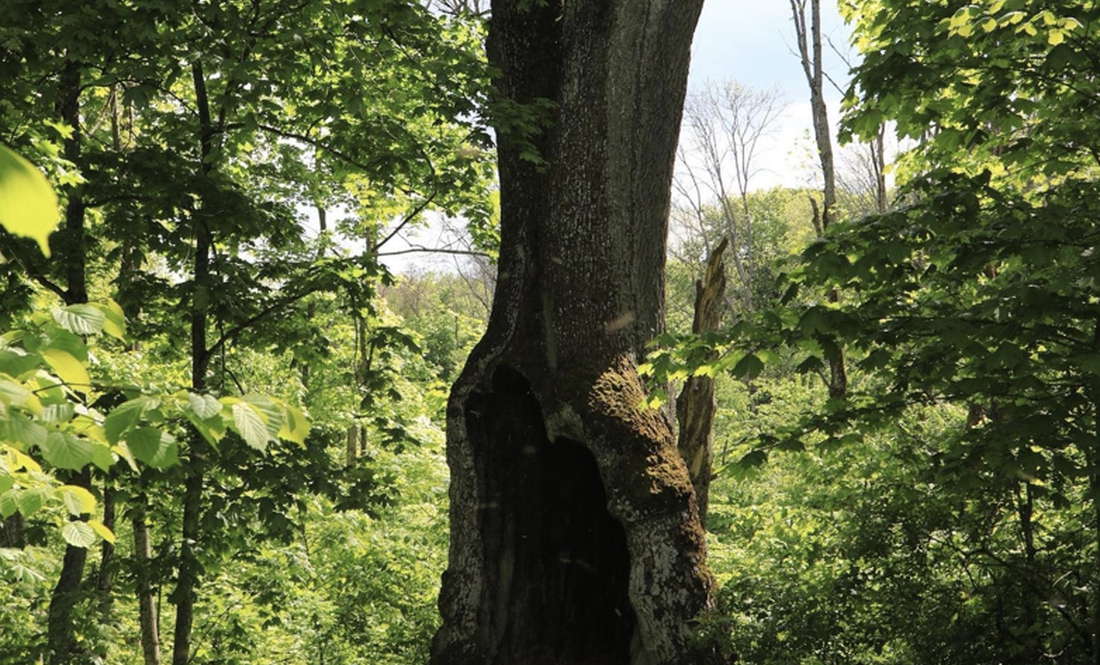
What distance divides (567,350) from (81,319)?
3.98 metres

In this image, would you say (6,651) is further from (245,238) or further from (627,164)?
(627,164)

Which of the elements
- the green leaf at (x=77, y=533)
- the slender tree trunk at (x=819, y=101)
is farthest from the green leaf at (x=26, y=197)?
the slender tree trunk at (x=819, y=101)

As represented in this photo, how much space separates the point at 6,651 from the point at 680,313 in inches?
1401

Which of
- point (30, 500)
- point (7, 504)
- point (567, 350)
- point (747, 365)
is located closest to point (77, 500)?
point (30, 500)

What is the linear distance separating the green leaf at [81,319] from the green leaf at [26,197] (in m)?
1.03

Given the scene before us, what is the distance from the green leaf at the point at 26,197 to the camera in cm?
102

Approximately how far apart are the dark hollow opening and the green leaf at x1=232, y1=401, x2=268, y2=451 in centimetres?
424

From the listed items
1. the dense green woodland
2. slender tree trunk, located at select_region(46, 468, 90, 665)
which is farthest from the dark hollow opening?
slender tree trunk, located at select_region(46, 468, 90, 665)

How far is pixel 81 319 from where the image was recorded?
201 cm

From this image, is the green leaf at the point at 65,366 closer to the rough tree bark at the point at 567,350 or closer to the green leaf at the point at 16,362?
the green leaf at the point at 16,362

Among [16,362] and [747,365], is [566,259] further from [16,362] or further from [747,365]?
[16,362]

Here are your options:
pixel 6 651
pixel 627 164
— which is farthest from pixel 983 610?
pixel 6 651

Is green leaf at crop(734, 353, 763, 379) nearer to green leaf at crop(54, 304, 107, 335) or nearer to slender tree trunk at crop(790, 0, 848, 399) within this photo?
green leaf at crop(54, 304, 107, 335)

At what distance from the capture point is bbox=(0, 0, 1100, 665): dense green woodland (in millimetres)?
3426
